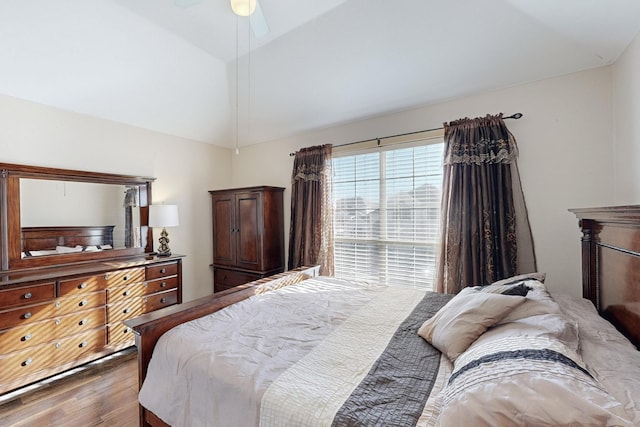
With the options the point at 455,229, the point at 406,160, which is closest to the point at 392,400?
the point at 455,229

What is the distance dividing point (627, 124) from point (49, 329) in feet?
15.5

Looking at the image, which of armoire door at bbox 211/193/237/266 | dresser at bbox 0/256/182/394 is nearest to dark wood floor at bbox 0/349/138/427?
dresser at bbox 0/256/182/394

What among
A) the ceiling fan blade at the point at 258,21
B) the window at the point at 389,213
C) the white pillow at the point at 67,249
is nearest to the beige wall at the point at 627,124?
the window at the point at 389,213

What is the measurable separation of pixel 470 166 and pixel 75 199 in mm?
3969

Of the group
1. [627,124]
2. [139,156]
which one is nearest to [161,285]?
[139,156]

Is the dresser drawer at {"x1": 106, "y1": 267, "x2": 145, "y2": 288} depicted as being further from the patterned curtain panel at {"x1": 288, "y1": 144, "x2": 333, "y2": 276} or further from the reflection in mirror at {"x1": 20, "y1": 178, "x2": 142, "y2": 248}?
the patterned curtain panel at {"x1": 288, "y1": 144, "x2": 333, "y2": 276}

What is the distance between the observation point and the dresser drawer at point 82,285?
7.86 feet

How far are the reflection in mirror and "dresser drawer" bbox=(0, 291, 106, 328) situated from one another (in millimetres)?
784

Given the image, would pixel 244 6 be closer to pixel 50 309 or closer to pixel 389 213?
pixel 389 213

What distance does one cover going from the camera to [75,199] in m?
2.93

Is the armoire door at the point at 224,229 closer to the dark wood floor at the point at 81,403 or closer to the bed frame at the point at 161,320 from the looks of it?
the dark wood floor at the point at 81,403

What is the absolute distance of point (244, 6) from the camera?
1.95m

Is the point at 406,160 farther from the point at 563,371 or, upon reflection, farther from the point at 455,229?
the point at 563,371

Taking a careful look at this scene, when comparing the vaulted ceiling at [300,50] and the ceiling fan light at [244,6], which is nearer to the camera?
the ceiling fan light at [244,6]
